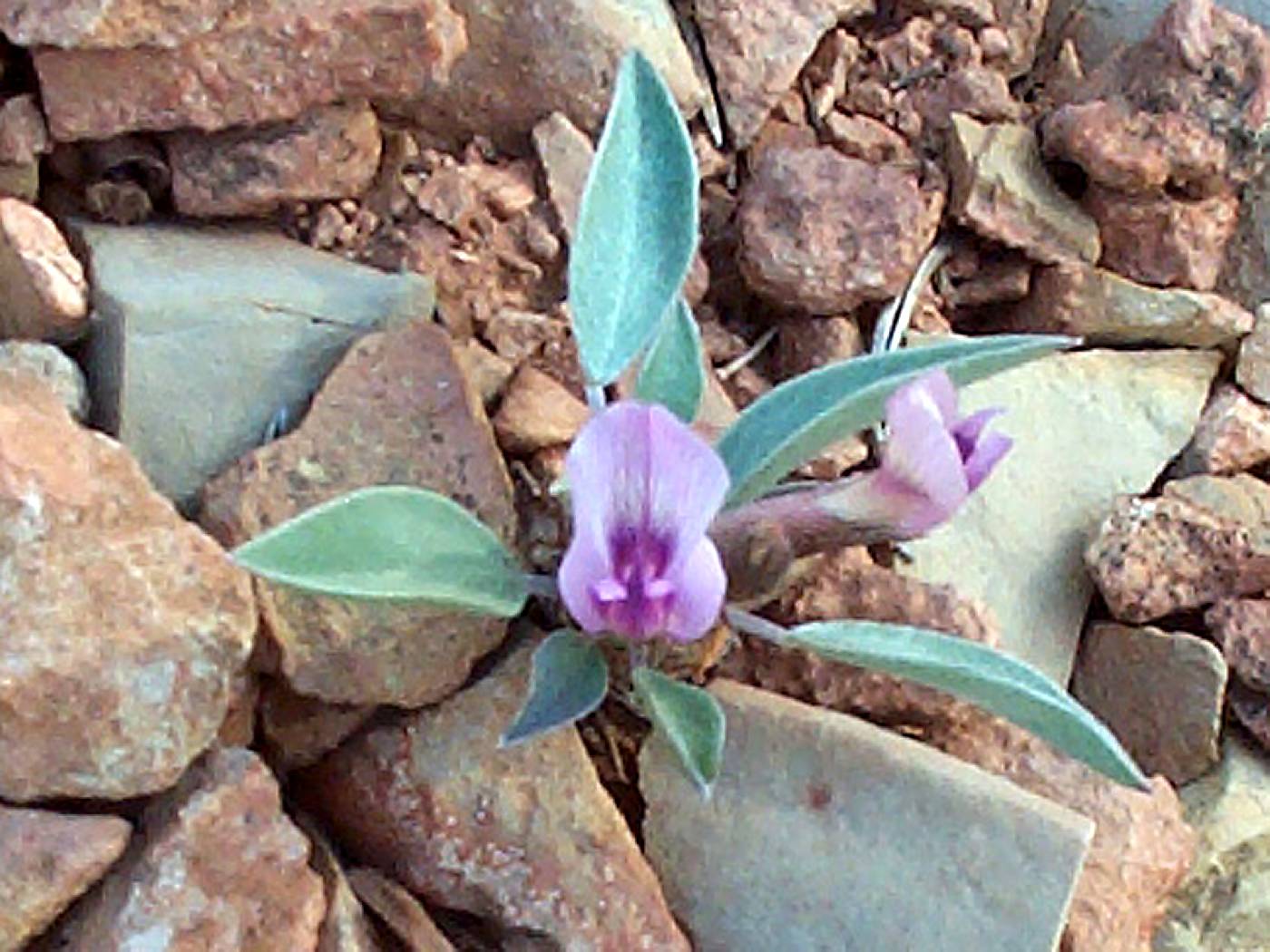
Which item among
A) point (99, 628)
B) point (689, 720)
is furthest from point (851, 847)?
point (99, 628)

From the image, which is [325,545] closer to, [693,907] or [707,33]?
[693,907]

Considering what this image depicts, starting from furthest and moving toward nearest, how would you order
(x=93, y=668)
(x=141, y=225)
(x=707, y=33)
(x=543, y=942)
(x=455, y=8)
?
(x=707, y=33), (x=455, y=8), (x=141, y=225), (x=543, y=942), (x=93, y=668)

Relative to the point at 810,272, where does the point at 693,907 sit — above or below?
below

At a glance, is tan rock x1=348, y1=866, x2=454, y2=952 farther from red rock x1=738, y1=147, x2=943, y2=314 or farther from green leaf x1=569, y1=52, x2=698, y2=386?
red rock x1=738, y1=147, x2=943, y2=314

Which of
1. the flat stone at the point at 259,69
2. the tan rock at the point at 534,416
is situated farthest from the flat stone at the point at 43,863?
the flat stone at the point at 259,69

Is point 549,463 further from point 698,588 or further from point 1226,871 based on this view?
point 1226,871

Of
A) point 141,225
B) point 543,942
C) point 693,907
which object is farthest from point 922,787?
point 141,225

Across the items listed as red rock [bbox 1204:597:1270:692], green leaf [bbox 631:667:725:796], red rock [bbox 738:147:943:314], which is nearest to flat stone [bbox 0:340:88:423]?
green leaf [bbox 631:667:725:796]
